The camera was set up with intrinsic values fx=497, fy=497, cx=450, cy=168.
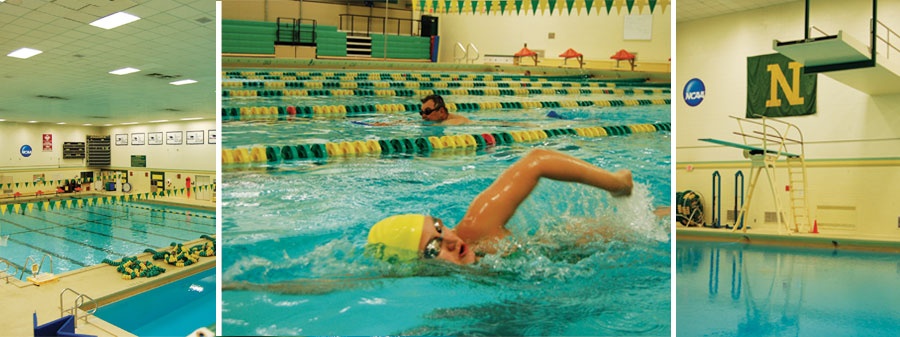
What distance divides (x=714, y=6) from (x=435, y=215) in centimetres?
836

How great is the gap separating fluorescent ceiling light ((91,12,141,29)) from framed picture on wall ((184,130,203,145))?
1146cm

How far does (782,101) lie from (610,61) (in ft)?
25.4

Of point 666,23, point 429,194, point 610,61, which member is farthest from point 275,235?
point 666,23

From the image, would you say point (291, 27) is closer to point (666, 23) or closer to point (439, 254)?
point (439, 254)

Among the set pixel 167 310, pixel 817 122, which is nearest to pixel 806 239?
pixel 817 122

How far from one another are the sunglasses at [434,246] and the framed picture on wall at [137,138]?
1956 centimetres

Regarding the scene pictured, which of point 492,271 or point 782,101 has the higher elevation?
point 782,101

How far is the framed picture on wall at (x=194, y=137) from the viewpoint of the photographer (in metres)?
16.0

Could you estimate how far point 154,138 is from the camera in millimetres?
17469

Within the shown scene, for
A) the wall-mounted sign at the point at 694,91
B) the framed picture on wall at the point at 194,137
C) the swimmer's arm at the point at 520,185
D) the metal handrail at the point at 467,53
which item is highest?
the wall-mounted sign at the point at 694,91

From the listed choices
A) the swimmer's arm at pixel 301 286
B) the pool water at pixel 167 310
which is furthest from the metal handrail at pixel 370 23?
the pool water at pixel 167 310

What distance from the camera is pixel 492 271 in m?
1.83

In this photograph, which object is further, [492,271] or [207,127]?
[207,127]

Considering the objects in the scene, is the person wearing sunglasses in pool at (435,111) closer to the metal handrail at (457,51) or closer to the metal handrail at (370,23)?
the metal handrail at (457,51)
